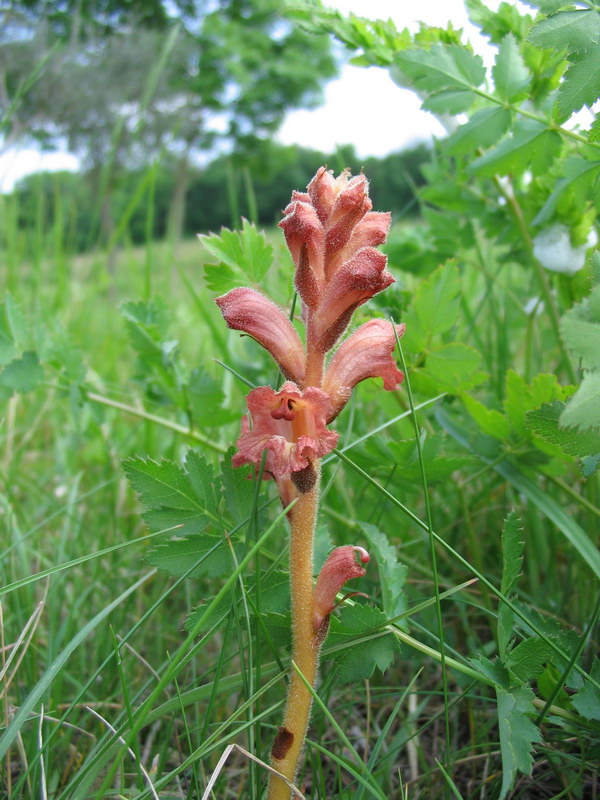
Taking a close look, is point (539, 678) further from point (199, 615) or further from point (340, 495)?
point (340, 495)

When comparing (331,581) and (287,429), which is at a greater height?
(287,429)

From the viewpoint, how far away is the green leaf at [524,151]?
1581 millimetres

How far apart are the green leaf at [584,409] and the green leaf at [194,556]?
0.63 meters

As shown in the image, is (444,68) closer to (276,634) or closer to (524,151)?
(524,151)

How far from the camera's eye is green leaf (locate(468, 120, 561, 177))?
A: 1.58m

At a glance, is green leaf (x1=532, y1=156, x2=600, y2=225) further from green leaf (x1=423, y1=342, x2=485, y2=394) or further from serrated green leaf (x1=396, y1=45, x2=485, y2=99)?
green leaf (x1=423, y1=342, x2=485, y2=394)

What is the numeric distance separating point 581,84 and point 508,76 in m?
0.49

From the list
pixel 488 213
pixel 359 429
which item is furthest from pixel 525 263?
pixel 359 429

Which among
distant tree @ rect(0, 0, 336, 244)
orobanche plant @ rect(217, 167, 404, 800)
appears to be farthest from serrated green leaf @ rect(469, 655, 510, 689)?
distant tree @ rect(0, 0, 336, 244)

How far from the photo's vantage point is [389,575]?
1.26 meters

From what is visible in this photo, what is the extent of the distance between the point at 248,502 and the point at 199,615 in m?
0.21

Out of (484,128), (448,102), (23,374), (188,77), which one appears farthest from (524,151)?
(188,77)

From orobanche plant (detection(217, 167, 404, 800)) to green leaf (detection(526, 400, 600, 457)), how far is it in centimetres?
24

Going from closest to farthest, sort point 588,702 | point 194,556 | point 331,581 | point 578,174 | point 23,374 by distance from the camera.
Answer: point 331,581
point 588,702
point 194,556
point 578,174
point 23,374
